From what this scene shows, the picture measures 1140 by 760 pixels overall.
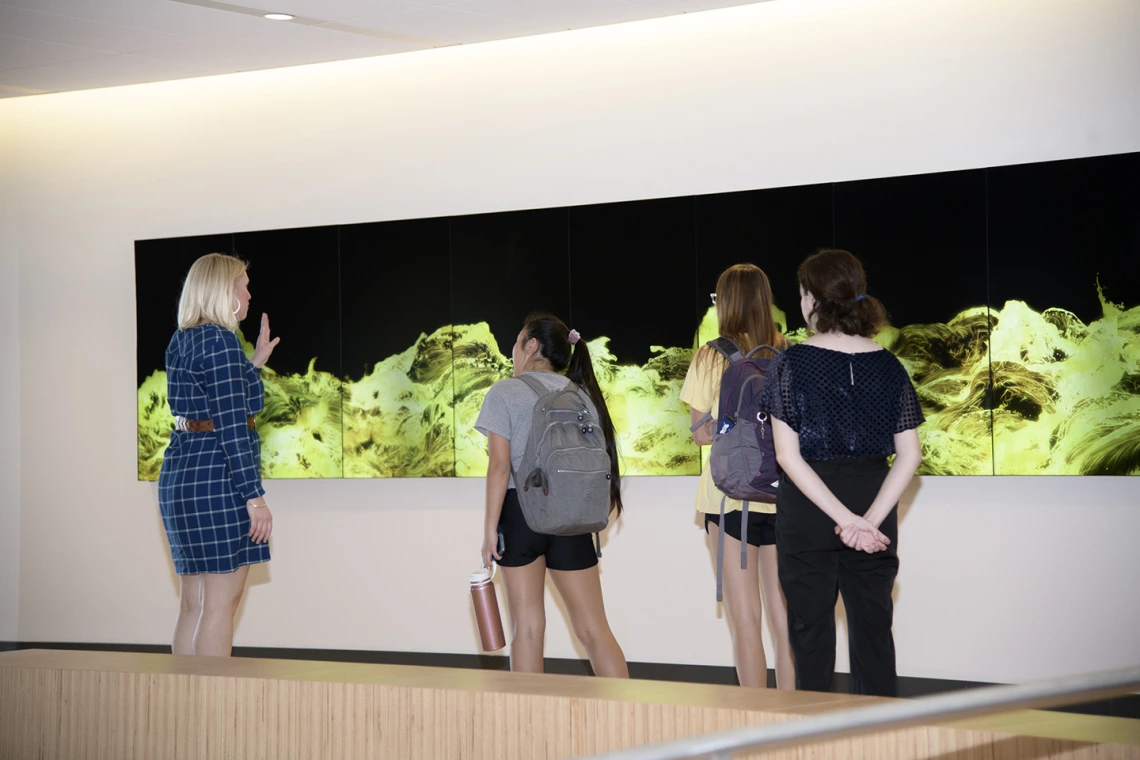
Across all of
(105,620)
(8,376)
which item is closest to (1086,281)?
(105,620)

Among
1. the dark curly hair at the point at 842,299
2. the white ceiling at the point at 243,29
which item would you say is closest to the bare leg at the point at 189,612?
the dark curly hair at the point at 842,299

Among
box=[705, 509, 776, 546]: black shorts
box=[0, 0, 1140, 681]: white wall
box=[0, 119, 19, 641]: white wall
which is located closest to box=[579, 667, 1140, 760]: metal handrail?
box=[705, 509, 776, 546]: black shorts

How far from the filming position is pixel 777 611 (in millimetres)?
5047

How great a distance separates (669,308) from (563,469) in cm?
232

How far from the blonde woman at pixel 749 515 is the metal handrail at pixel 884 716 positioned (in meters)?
3.17

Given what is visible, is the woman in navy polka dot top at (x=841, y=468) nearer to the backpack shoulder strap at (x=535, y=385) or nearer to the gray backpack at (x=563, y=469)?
the gray backpack at (x=563, y=469)

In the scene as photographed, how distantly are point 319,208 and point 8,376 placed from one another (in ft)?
9.39

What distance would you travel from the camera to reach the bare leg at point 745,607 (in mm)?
4961

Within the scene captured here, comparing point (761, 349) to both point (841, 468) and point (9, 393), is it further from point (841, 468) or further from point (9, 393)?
point (9, 393)

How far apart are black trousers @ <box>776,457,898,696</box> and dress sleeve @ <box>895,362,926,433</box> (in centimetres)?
15

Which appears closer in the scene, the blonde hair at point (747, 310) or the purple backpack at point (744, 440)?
the purple backpack at point (744, 440)

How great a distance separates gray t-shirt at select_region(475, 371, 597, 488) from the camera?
4.85m

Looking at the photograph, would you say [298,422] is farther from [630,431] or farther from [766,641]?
[766,641]

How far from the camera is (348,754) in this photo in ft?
9.87
